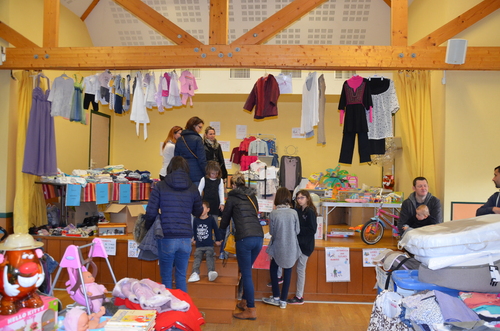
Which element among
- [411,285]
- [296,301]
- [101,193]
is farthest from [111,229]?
[411,285]

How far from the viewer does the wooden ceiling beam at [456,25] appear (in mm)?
5352

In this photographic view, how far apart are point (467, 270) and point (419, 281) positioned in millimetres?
305

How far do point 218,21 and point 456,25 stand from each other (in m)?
3.10

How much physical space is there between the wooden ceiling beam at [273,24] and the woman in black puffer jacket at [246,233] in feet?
6.43

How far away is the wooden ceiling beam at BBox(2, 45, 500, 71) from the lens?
5.31 meters

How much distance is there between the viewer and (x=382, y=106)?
570 centimetres

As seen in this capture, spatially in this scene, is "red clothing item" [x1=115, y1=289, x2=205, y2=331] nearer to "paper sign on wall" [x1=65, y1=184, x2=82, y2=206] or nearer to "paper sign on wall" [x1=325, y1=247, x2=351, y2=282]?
"paper sign on wall" [x1=325, y1=247, x2=351, y2=282]

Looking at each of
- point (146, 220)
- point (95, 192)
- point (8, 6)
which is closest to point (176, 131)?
point (95, 192)

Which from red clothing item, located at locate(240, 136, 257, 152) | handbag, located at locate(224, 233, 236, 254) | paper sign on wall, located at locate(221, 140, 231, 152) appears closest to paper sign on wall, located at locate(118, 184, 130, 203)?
handbag, located at locate(224, 233, 236, 254)

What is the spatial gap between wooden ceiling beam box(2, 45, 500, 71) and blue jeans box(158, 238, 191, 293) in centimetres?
243

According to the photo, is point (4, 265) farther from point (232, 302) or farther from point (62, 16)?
point (62, 16)

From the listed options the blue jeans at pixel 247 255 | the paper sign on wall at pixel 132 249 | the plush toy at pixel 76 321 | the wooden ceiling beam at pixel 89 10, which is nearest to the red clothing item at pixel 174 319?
the plush toy at pixel 76 321

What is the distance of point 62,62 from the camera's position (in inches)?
218

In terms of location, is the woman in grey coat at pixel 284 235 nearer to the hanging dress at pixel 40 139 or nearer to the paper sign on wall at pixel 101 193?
the paper sign on wall at pixel 101 193
